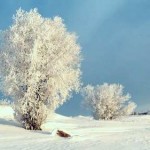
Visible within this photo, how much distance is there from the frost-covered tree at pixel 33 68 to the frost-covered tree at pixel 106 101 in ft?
145

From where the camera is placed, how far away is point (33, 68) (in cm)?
3944

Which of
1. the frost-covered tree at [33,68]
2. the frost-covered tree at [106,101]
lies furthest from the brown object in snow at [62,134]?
the frost-covered tree at [106,101]

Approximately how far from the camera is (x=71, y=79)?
1636 inches

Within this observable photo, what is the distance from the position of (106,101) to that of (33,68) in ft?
157

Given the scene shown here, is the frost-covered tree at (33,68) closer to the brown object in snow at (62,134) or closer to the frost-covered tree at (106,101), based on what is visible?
the brown object in snow at (62,134)

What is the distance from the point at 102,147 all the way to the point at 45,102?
17.4m

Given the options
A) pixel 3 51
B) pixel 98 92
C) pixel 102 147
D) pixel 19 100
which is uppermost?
pixel 98 92

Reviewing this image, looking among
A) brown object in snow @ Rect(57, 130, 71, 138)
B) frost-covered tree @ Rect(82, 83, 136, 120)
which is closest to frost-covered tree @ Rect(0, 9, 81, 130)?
brown object in snow @ Rect(57, 130, 71, 138)

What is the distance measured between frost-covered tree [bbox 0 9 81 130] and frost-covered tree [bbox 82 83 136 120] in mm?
44062

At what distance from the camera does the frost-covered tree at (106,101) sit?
85325mm

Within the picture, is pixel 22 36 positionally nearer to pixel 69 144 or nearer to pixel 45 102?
pixel 45 102

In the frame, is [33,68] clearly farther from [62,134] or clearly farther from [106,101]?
[106,101]

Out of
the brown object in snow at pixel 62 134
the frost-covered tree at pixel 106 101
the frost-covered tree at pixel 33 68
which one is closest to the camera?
the brown object in snow at pixel 62 134

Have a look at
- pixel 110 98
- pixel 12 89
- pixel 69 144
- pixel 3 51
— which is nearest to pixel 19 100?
pixel 12 89
